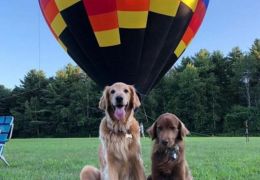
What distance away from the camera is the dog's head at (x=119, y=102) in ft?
19.3

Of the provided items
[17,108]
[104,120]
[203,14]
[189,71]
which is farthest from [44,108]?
[104,120]

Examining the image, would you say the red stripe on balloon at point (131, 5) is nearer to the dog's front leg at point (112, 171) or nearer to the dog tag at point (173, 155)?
the dog's front leg at point (112, 171)

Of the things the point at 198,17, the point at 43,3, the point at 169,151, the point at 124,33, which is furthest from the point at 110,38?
the point at 169,151

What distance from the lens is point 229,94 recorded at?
189ft

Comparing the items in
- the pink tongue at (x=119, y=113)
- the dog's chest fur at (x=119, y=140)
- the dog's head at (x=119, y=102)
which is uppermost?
the dog's head at (x=119, y=102)

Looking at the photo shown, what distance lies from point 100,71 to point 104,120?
3361 millimetres

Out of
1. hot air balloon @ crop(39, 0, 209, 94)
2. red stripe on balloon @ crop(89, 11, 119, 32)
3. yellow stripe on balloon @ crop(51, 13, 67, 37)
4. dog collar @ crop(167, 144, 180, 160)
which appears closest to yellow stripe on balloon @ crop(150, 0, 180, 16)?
hot air balloon @ crop(39, 0, 209, 94)

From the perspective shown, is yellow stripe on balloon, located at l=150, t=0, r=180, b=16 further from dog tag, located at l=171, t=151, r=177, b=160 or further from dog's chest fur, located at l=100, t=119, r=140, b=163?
dog tag, located at l=171, t=151, r=177, b=160

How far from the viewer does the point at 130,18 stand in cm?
914

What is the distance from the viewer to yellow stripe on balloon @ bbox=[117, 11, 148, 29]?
359 inches

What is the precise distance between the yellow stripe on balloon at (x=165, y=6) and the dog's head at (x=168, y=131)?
413 cm

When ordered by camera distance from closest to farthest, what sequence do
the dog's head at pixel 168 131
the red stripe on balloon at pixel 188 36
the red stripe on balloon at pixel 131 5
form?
the dog's head at pixel 168 131, the red stripe on balloon at pixel 131 5, the red stripe on balloon at pixel 188 36

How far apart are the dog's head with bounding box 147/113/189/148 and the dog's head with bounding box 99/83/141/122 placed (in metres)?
0.57

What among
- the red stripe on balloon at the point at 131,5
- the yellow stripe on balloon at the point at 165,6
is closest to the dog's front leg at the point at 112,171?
the red stripe on balloon at the point at 131,5
